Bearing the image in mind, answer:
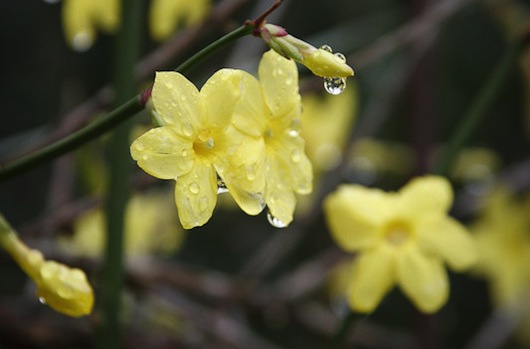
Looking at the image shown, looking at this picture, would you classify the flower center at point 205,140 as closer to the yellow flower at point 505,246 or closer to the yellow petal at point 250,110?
the yellow petal at point 250,110

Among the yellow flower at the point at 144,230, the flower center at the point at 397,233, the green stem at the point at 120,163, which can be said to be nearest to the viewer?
the green stem at the point at 120,163

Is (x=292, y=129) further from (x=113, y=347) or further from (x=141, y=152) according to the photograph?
(x=113, y=347)

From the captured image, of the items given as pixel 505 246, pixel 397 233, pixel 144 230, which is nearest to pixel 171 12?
pixel 397 233

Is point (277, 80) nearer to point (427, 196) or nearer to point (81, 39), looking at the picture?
point (427, 196)

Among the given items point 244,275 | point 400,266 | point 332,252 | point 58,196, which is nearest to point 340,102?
point 332,252

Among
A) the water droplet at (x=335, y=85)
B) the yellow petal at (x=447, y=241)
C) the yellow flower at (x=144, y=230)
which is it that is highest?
the yellow flower at (x=144, y=230)

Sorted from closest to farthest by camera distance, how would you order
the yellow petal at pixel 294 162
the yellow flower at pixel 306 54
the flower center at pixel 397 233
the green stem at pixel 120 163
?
the yellow flower at pixel 306 54, the yellow petal at pixel 294 162, the green stem at pixel 120 163, the flower center at pixel 397 233

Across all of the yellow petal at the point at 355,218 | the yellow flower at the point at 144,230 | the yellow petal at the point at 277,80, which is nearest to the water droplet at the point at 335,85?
the yellow petal at the point at 277,80

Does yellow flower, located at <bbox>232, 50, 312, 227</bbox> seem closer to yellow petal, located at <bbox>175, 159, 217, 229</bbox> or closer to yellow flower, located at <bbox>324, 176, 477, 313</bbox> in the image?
yellow petal, located at <bbox>175, 159, 217, 229</bbox>
